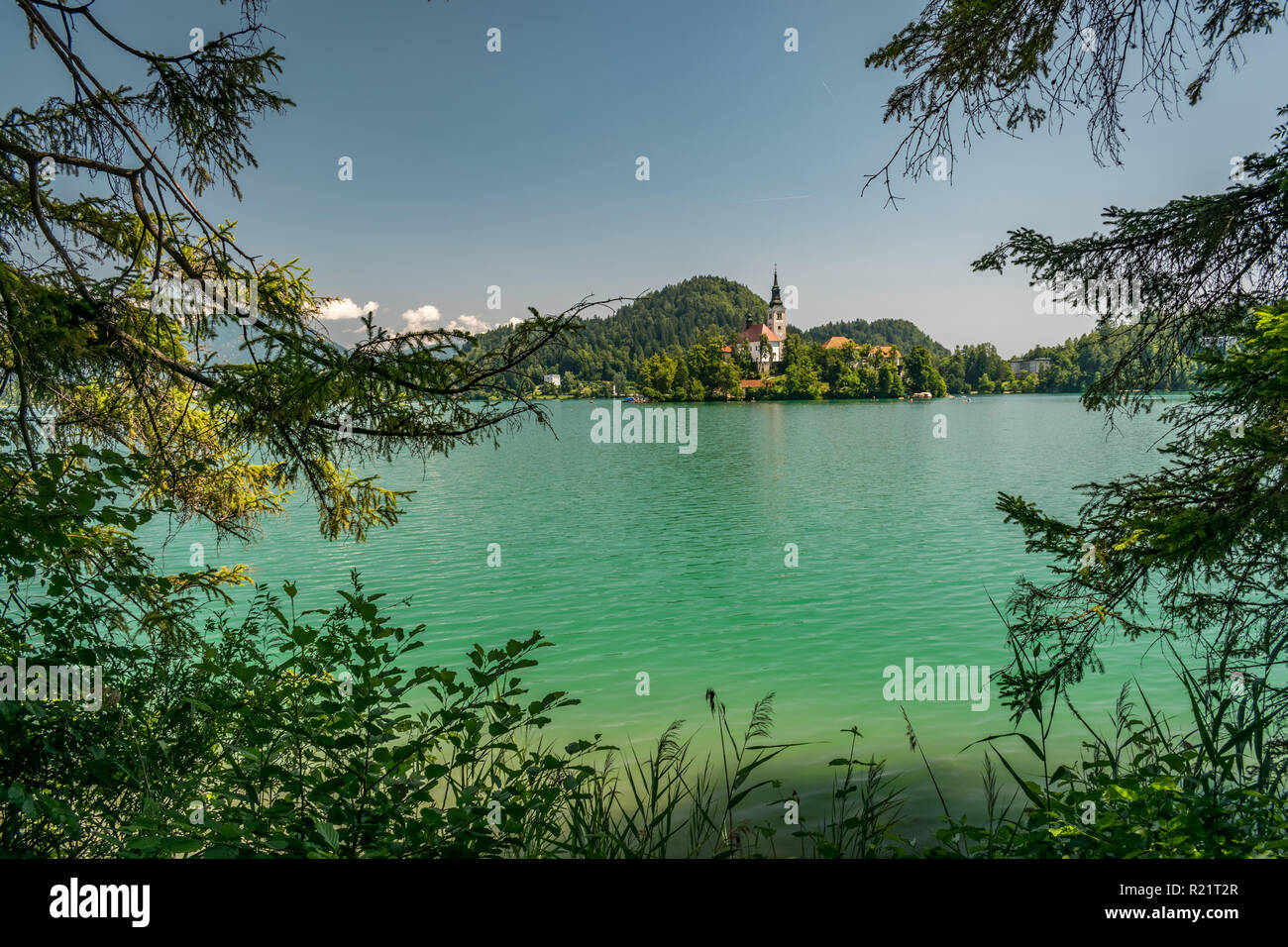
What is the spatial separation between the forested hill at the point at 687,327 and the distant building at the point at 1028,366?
121 ft

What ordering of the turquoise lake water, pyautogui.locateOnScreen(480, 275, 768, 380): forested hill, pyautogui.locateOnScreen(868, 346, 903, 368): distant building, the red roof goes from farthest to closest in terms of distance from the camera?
the red roof < pyautogui.locateOnScreen(868, 346, 903, 368): distant building < pyautogui.locateOnScreen(480, 275, 768, 380): forested hill < the turquoise lake water

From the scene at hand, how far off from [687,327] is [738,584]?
422ft

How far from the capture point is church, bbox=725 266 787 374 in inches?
5039

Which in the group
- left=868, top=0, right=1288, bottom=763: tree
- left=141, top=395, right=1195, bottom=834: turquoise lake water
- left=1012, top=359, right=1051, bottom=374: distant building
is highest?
left=1012, top=359, right=1051, bottom=374: distant building

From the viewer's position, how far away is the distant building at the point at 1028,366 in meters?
77.8

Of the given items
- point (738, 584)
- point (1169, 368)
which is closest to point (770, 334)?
point (738, 584)

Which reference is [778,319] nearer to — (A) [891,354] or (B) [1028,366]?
(A) [891,354]

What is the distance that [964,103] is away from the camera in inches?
215

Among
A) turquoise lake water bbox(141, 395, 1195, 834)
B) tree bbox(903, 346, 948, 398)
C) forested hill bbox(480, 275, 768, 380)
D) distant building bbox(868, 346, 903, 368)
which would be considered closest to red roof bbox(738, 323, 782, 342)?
forested hill bbox(480, 275, 768, 380)

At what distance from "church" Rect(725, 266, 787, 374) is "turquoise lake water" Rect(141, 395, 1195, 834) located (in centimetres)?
9804

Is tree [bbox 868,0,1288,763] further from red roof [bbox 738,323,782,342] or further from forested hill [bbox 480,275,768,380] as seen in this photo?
red roof [bbox 738,323,782,342]
